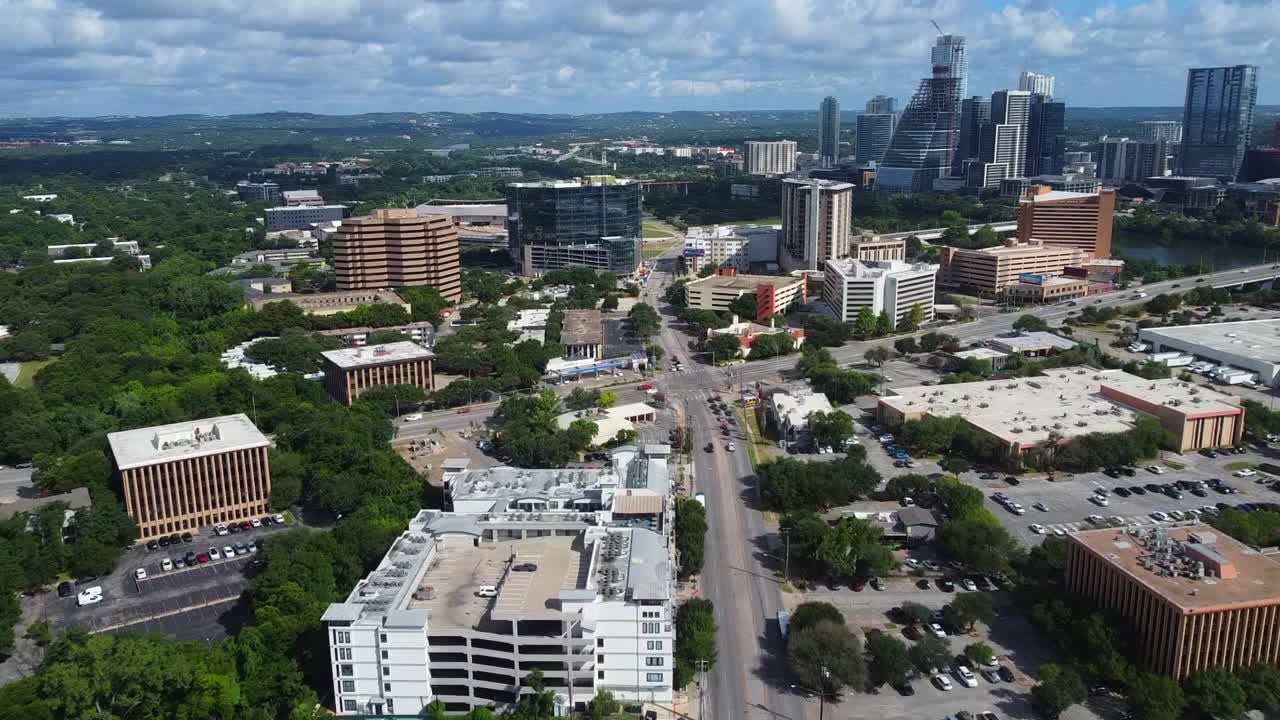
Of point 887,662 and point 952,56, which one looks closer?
point 887,662

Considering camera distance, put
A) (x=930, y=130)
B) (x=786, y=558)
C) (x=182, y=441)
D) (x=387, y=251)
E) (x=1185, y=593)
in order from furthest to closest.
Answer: (x=930, y=130), (x=387, y=251), (x=182, y=441), (x=786, y=558), (x=1185, y=593)

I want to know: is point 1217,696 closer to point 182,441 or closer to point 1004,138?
point 182,441

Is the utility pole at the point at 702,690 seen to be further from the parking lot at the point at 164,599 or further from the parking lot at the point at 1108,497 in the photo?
the parking lot at the point at 1108,497

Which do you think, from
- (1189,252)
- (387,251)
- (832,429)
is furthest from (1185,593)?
(1189,252)

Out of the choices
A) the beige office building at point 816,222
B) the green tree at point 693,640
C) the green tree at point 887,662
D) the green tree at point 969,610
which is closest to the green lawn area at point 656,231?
the beige office building at point 816,222

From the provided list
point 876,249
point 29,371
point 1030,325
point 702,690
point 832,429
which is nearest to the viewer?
point 702,690

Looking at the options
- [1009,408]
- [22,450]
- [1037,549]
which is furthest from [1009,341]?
[22,450]
